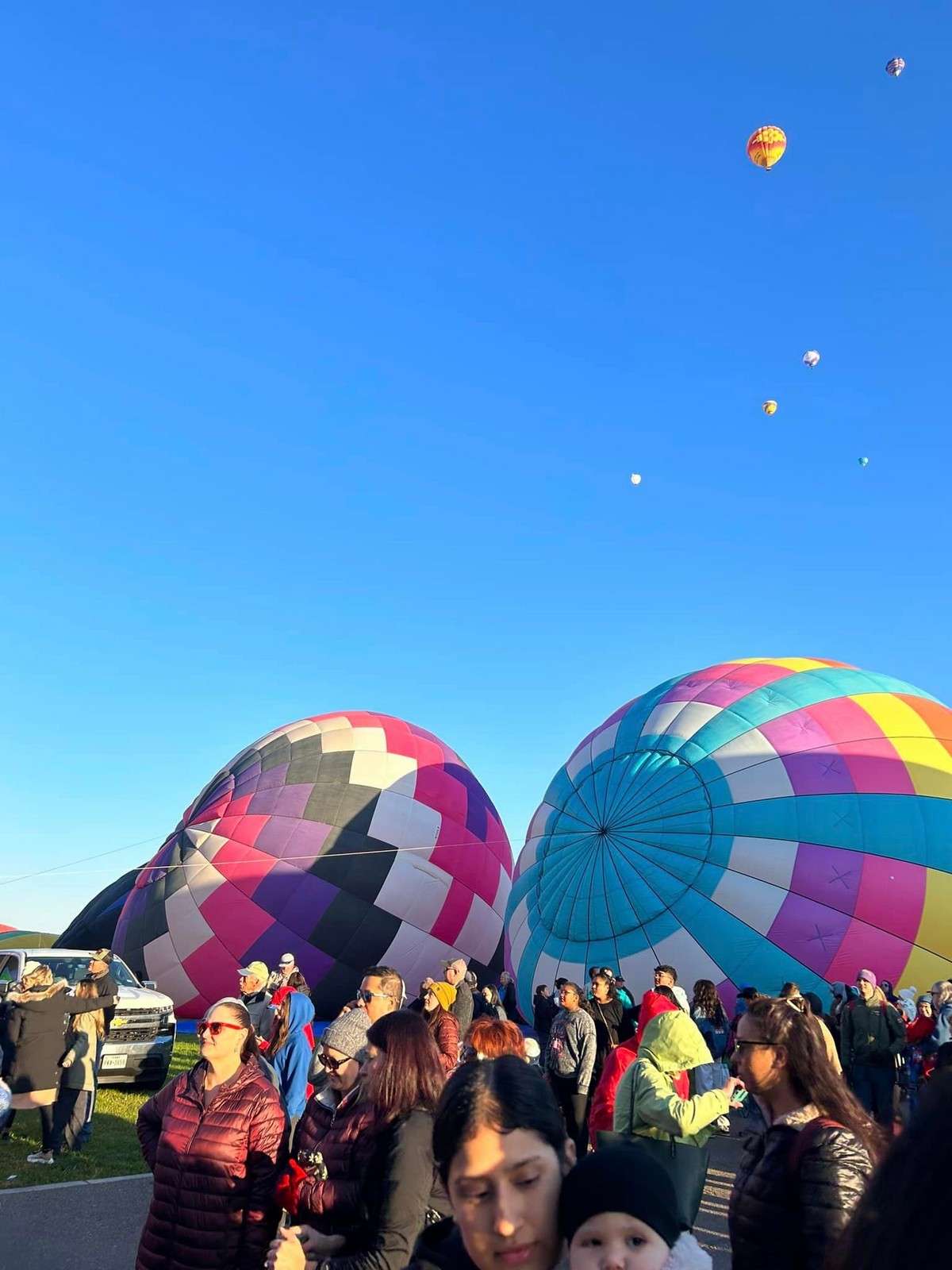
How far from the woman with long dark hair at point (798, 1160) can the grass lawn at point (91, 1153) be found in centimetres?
545

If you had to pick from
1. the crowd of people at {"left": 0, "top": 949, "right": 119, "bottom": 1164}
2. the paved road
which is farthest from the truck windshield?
the paved road

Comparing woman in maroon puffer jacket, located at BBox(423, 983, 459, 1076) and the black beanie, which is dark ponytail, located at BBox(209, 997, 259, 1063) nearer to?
the black beanie

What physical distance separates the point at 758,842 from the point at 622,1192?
34.0 feet

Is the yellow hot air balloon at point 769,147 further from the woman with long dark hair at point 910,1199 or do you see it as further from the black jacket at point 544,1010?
the woman with long dark hair at point 910,1199

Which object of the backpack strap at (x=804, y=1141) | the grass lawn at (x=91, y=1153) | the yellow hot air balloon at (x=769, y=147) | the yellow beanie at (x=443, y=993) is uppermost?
the yellow hot air balloon at (x=769, y=147)

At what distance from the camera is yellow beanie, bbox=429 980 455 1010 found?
696cm

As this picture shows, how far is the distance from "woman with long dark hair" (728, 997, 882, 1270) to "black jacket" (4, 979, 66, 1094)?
21.0ft

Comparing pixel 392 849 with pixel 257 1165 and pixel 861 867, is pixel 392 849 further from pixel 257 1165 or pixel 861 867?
pixel 257 1165

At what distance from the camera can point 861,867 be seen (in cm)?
1091

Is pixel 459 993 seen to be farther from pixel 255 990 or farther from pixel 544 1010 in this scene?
pixel 544 1010

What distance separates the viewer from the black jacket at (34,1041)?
274 inches

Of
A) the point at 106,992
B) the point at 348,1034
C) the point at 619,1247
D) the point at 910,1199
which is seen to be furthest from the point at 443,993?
the point at 910,1199

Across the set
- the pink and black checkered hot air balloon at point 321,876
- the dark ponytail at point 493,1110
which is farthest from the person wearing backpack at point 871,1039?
the pink and black checkered hot air balloon at point 321,876

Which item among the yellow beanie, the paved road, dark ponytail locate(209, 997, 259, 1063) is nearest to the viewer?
dark ponytail locate(209, 997, 259, 1063)
